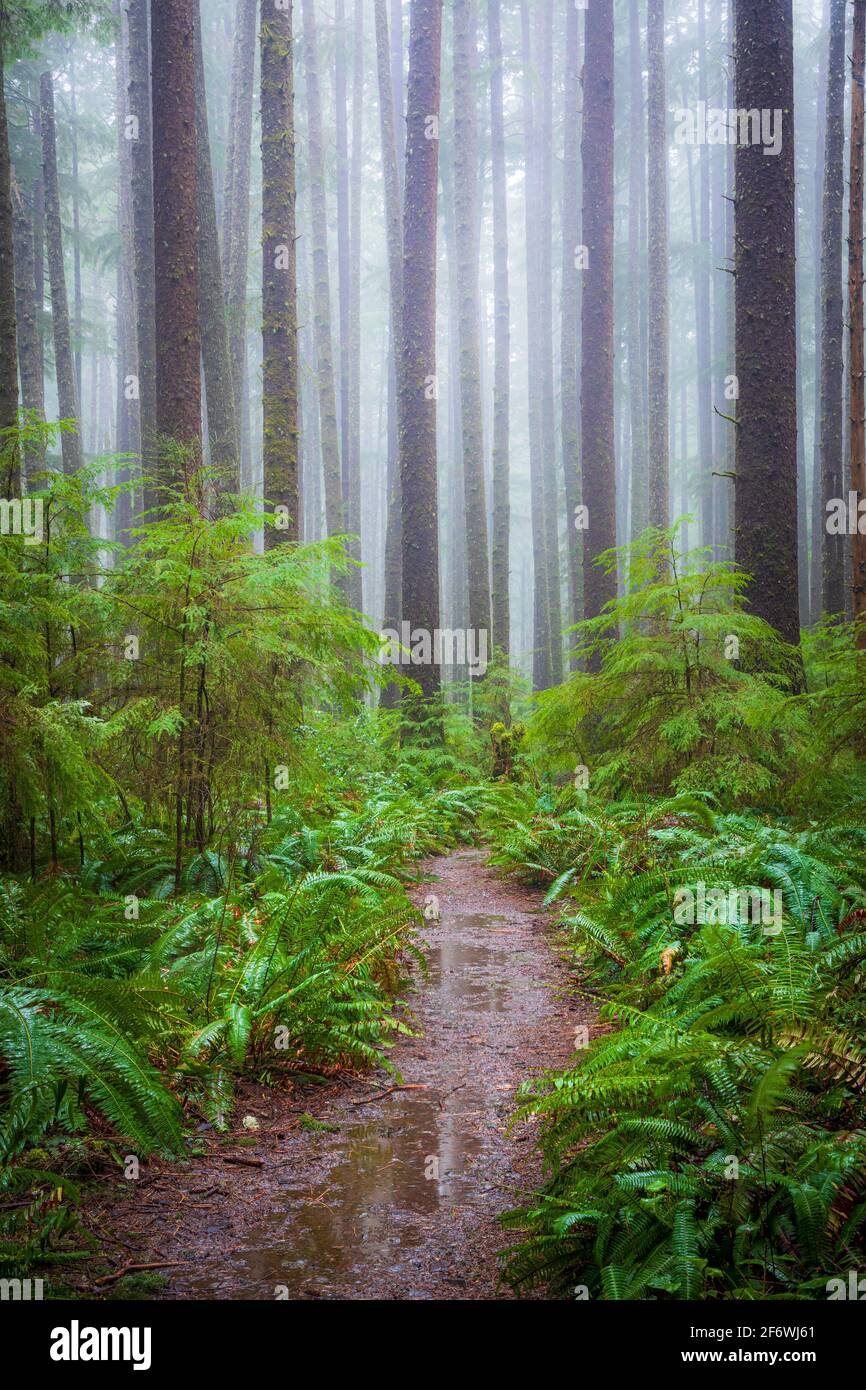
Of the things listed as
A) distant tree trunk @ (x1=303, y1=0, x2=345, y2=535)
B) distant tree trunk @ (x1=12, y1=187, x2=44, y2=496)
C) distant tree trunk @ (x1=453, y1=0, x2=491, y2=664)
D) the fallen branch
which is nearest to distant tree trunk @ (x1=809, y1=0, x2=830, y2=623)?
distant tree trunk @ (x1=453, y1=0, x2=491, y2=664)

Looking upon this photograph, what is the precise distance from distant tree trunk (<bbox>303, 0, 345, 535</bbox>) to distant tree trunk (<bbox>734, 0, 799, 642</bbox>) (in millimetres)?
11712

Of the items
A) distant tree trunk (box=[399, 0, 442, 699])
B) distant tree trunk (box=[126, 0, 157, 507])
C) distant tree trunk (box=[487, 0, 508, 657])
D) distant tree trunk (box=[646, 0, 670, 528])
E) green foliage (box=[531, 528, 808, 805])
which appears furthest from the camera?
distant tree trunk (box=[646, 0, 670, 528])

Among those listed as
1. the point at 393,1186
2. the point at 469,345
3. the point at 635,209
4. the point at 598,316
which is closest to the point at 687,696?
the point at 393,1186

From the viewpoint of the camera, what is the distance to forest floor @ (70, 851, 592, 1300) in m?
2.54

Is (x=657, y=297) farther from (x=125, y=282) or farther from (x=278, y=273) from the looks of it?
(x=125, y=282)

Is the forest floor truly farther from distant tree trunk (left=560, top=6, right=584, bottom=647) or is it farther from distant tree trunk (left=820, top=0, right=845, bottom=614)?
distant tree trunk (left=560, top=6, right=584, bottom=647)

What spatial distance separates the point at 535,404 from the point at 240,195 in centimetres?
998

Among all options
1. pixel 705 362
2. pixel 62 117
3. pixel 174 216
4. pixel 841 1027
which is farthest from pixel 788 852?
pixel 62 117

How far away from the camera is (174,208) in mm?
9258

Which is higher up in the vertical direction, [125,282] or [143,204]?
[125,282]

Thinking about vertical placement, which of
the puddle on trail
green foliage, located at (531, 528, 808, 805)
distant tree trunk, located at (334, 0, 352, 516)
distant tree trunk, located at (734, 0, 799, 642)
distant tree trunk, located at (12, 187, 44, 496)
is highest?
distant tree trunk, located at (334, 0, 352, 516)

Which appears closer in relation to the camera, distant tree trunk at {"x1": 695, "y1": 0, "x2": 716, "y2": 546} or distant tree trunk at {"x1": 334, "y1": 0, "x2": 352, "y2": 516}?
Answer: distant tree trunk at {"x1": 334, "y1": 0, "x2": 352, "y2": 516}

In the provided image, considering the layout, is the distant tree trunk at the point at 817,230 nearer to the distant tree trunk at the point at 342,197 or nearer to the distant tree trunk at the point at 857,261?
the distant tree trunk at the point at 857,261
